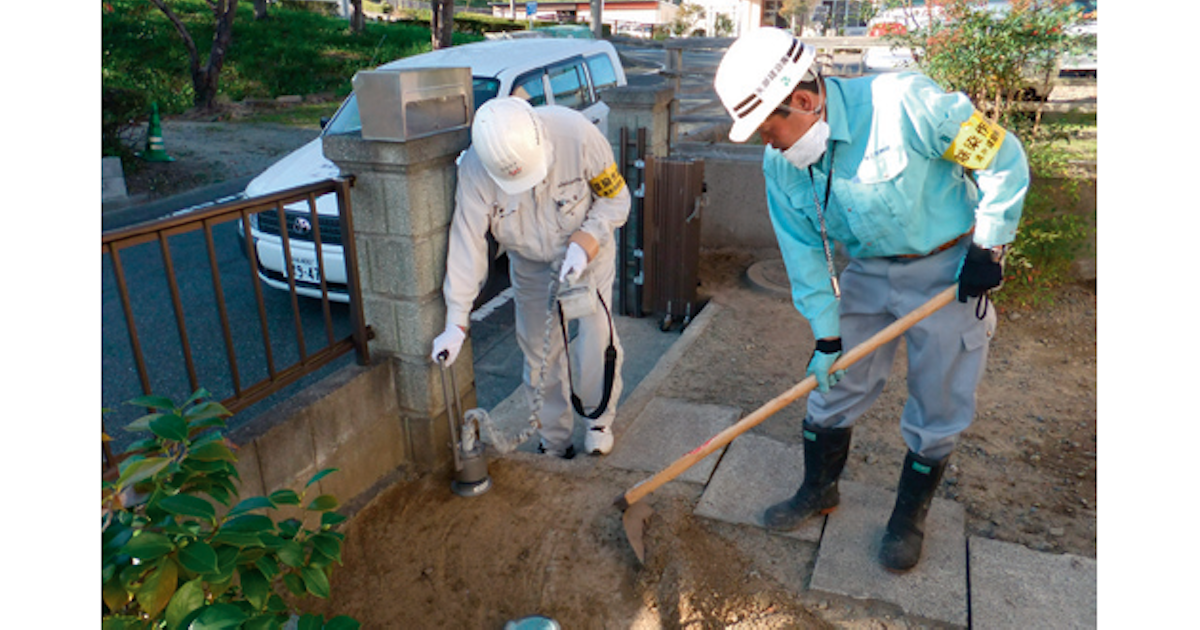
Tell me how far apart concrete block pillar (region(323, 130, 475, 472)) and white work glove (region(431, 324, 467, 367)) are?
10 cm

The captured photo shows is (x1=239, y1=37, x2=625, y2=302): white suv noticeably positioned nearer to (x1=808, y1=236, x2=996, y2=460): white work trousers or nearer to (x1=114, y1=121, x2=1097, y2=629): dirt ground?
(x1=114, y1=121, x2=1097, y2=629): dirt ground

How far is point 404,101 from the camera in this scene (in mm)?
2955

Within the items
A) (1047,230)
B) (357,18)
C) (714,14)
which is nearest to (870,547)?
(1047,230)

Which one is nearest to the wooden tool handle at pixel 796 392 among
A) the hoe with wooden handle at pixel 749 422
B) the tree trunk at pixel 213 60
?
the hoe with wooden handle at pixel 749 422

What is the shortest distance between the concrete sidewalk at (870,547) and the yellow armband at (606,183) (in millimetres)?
1256

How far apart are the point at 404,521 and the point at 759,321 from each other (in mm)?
3105

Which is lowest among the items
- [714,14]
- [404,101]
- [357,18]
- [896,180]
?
[896,180]

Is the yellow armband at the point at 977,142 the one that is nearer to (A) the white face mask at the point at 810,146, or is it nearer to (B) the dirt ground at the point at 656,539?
(A) the white face mask at the point at 810,146

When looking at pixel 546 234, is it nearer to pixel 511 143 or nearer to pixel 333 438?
pixel 511 143

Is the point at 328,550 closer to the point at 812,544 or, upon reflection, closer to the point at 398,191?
the point at 398,191

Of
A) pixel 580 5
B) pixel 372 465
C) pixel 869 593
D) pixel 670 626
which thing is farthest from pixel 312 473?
pixel 580 5

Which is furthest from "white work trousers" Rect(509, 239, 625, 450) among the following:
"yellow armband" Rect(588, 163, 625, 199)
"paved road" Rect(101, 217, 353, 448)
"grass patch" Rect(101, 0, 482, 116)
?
"grass patch" Rect(101, 0, 482, 116)

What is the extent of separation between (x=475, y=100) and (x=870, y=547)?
15.6 feet

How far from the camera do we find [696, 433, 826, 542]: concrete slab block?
3.22 metres
